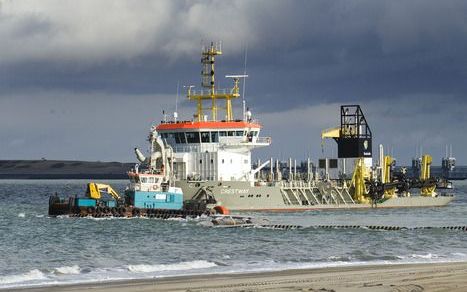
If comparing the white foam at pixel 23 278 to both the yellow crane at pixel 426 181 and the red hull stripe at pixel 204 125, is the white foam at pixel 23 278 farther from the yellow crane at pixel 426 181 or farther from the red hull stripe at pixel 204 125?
the yellow crane at pixel 426 181

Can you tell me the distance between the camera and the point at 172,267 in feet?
119

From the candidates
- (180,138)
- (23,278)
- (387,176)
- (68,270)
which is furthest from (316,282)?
(387,176)

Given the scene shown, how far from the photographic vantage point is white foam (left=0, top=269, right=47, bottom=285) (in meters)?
30.8

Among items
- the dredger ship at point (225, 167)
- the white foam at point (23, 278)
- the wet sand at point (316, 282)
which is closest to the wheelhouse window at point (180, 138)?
the dredger ship at point (225, 167)

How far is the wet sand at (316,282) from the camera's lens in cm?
2704

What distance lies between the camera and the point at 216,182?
244ft

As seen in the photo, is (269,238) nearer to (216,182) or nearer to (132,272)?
(132,272)

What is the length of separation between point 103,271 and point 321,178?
58.9 metres

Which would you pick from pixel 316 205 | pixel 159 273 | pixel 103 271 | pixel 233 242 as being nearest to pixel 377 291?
pixel 159 273

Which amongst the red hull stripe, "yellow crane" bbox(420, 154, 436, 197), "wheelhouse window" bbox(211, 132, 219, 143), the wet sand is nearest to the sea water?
the wet sand

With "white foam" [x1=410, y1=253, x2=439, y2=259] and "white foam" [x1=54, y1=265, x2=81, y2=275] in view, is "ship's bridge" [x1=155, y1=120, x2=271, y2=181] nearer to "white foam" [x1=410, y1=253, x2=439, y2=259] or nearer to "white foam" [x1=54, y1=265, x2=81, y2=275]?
"white foam" [x1=410, y1=253, x2=439, y2=259]

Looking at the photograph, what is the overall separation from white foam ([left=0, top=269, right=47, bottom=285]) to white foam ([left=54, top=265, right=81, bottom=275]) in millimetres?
785

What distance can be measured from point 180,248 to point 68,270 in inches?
465

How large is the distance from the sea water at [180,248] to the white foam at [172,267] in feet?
0.12
